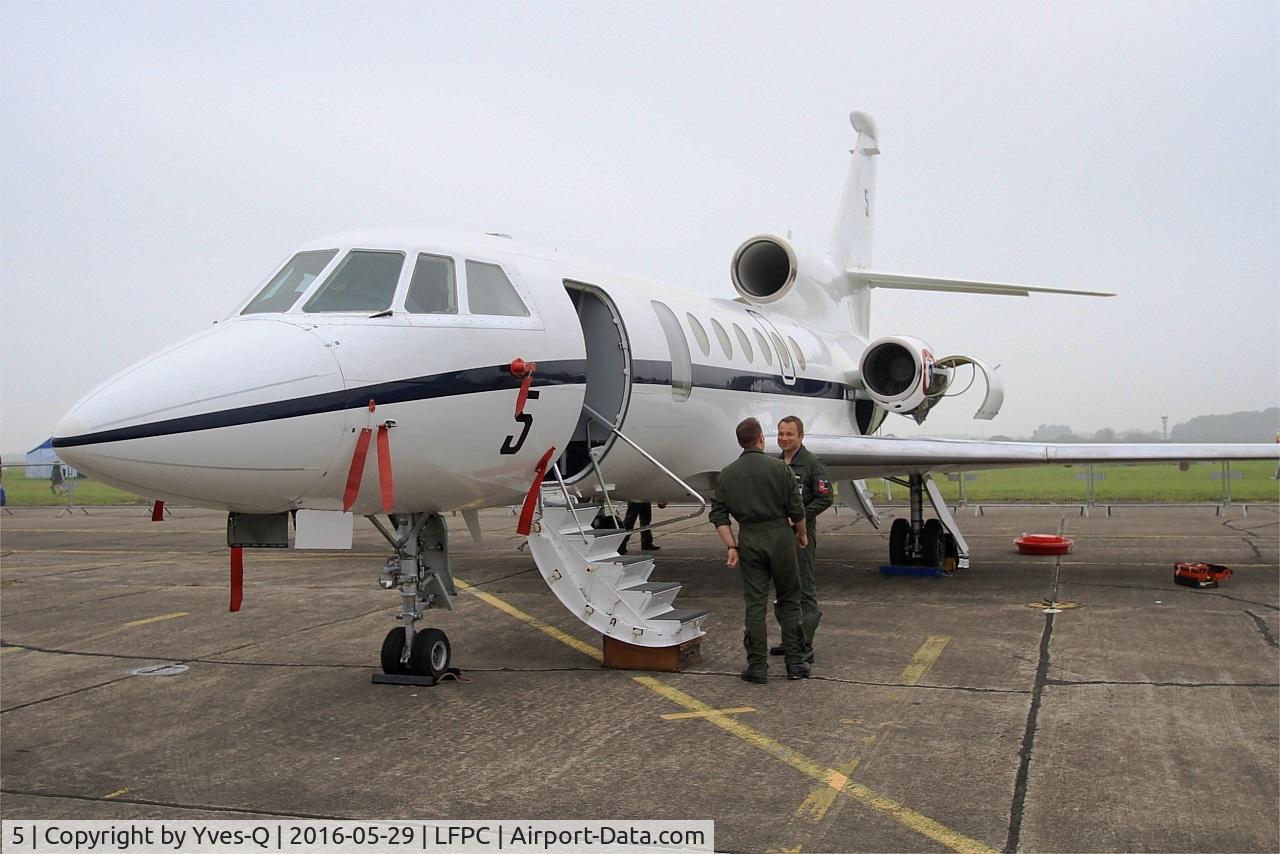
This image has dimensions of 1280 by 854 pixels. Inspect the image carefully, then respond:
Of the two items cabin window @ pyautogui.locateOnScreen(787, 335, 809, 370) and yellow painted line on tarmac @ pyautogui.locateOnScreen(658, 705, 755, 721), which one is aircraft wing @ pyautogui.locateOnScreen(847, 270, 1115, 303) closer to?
cabin window @ pyautogui.locateOnScreen(787, 335, 809, 370)

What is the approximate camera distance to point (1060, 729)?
229 inches

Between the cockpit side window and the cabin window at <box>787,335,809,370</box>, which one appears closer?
the cockpit side window

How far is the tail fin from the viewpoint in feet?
59.6

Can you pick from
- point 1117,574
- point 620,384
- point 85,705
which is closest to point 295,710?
point 85,705

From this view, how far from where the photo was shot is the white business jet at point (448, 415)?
18.5ft

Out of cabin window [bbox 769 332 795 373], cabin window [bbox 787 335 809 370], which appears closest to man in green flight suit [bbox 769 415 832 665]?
cabin window [bbox 769 332 795 373]

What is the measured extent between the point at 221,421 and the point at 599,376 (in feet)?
14.2

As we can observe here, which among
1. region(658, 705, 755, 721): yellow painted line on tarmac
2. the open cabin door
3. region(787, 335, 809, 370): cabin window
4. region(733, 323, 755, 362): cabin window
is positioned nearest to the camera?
region(658, 705, 755, 721): yellow painted line on tarmac

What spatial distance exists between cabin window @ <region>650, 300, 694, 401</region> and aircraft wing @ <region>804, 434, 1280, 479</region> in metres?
2.13

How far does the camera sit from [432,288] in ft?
22.9

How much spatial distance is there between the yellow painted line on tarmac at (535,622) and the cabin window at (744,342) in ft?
12.3

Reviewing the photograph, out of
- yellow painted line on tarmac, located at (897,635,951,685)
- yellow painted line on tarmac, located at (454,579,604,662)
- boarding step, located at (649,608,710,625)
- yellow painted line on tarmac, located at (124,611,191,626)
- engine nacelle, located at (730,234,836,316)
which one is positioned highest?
engine nacelle, located at (730,234,836,316)

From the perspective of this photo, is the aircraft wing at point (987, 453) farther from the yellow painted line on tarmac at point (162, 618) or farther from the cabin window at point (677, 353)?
the yellow painted line on tarmac at point (162, 618)

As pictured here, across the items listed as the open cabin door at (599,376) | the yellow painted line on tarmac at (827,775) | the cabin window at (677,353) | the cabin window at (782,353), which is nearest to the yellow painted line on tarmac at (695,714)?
the yellow painted line on tarmac at (827,775)
